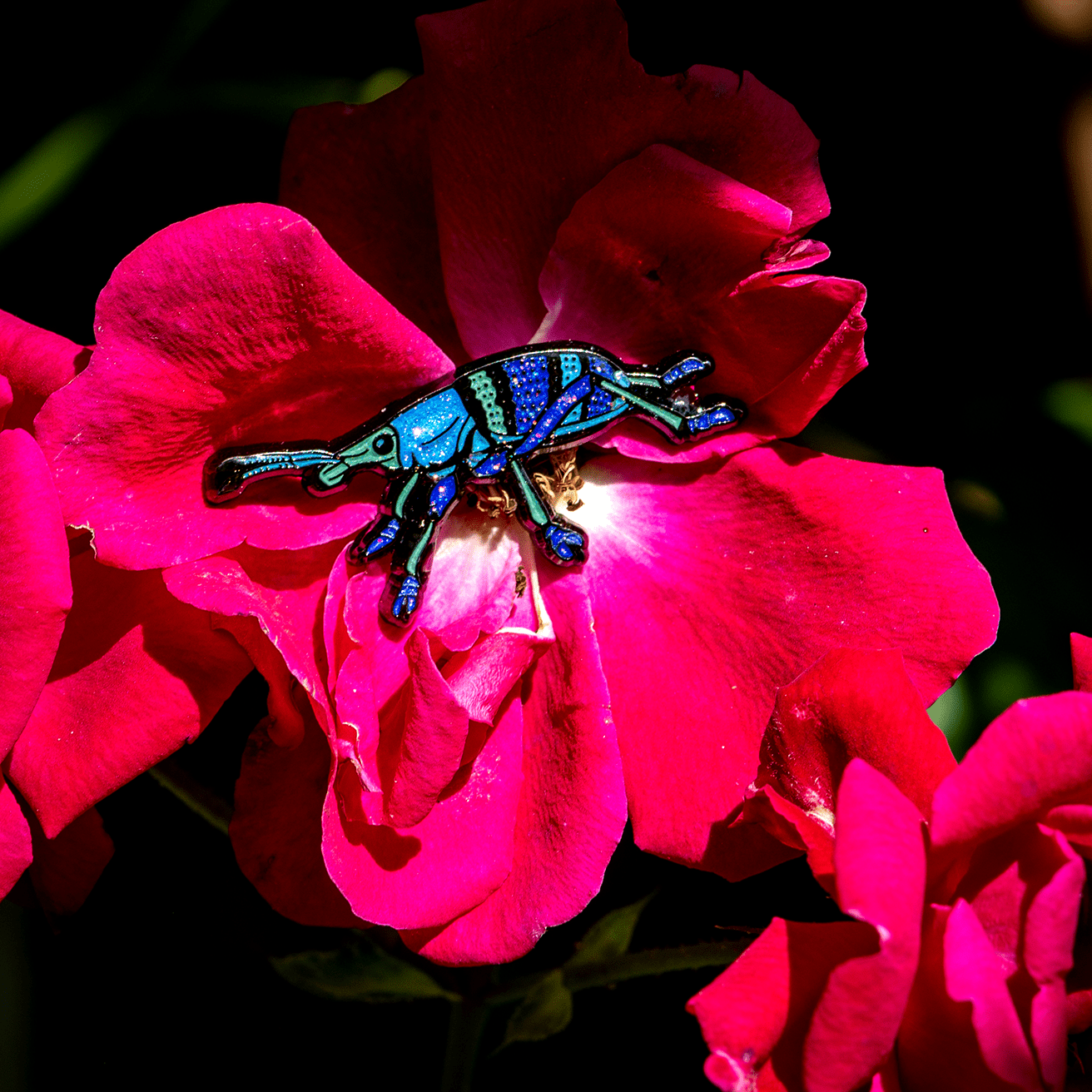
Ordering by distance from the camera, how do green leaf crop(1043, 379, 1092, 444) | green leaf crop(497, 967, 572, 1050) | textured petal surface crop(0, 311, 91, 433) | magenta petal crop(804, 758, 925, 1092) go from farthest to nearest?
green leaf crop(1043, 379, 1092, 444) → green leaf crop(497, 967, 572, 1050) → textured petal surface crop(0, 311, 91, 433) → magenta petal crop(804, 758, 925, 1092)

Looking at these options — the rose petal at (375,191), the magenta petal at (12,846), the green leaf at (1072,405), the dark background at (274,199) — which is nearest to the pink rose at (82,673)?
the magenta petal at (12,846)

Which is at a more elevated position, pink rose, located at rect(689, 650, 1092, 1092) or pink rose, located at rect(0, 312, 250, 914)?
pink rose, located at rect(0, 312, 250, 914)

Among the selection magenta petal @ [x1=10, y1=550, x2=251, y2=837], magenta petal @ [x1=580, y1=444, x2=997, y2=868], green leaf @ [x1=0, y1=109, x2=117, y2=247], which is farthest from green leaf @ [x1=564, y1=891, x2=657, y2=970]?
green leaf @ [x1=0, y1=109, x2=117, y2=247]

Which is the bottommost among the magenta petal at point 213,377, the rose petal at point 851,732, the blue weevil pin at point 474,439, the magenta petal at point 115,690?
the rose petal at point 851,732

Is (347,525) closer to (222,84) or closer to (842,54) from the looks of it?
(222,84)

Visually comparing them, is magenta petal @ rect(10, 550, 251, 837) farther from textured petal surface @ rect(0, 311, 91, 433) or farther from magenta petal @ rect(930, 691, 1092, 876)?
magenta petal @ rect(930, 691, 1092, 876)

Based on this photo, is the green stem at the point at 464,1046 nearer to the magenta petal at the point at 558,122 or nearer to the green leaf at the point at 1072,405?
the magenta petal at the point at 558,122
